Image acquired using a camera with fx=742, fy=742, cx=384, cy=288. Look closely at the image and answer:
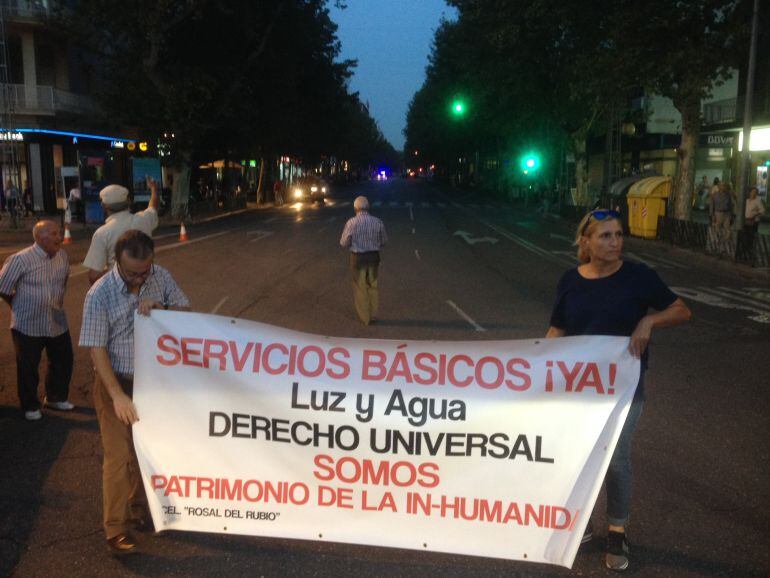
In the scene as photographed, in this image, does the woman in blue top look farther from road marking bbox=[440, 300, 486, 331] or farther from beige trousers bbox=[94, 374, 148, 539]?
road marking bbox=[440, 300, 486, 331]

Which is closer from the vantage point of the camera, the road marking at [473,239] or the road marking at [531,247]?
the road marking at [531,247]

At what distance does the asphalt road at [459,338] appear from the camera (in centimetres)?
406

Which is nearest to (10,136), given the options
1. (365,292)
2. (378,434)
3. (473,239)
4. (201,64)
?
(201,64)

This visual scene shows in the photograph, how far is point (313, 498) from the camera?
12.8ft

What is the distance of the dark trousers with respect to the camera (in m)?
6.33

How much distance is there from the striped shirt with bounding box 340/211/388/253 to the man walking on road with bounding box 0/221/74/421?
16.0 feet

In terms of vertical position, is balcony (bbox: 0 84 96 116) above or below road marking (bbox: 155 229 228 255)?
above

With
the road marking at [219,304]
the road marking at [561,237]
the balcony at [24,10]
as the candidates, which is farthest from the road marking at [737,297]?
the balcony at [24,10]

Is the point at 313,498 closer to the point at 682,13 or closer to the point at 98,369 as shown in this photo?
the point at 98,369

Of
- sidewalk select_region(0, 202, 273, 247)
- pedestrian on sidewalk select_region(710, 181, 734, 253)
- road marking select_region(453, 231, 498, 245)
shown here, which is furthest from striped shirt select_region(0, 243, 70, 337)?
pedestrian on sidewalk select_region(710, 181, 734, 253)

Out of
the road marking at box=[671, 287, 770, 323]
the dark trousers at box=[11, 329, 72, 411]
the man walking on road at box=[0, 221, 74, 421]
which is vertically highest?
the man walking on road at box=[0, 221, 74, 421]

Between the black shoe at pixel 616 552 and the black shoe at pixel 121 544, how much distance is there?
2.61 metres

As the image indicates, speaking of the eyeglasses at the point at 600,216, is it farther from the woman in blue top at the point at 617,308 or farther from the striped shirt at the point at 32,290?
the striped shirt at the point at 32,290

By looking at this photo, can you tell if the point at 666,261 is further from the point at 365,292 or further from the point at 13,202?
the point at 13,202
